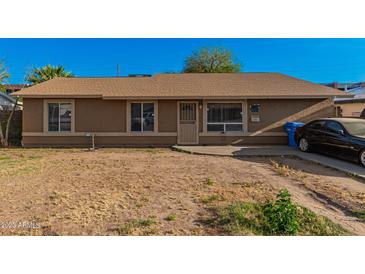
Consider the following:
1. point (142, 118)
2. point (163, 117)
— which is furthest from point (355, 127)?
point (142, 118)

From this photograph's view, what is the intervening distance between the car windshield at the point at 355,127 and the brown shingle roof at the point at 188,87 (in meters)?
3.41

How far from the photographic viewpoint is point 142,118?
11.5 metres

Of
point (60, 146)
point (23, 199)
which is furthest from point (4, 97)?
point (23, 199)

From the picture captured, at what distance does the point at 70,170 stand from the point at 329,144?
9210 mm

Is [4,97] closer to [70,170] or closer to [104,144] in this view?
[104,144]

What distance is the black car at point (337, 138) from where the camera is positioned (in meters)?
6.93

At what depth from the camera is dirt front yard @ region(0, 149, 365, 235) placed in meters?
3.29

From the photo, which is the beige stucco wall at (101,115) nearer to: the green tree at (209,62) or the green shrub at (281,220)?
the green shrub at (281,220)

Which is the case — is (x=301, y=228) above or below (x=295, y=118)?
below

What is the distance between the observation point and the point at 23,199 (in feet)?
14.0

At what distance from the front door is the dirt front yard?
389 cm

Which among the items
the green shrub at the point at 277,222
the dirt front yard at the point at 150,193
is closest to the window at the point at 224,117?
the dirt front yard at the point at 150,193

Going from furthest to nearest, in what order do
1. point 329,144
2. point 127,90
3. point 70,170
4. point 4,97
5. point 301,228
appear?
point 4,97 < point 127,90 < point 329,144 < point 70,170 < point 301,228

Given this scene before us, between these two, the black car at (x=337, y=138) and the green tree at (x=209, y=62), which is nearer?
the black car at (x=337, y=138)
